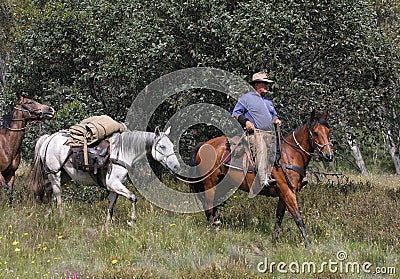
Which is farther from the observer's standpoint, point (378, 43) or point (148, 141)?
point (378, 43)

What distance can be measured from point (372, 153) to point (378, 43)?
2304 cm

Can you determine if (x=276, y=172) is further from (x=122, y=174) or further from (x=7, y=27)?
(x=7, y=27)

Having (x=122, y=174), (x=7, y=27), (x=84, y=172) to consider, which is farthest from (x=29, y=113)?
(x=7, y=27)

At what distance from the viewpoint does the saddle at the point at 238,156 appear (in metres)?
9.02

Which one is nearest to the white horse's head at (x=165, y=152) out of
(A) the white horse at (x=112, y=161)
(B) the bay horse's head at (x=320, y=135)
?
(A) the white horse at (x=112, y=161)

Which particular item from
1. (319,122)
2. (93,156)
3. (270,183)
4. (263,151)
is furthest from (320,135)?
(93,156)

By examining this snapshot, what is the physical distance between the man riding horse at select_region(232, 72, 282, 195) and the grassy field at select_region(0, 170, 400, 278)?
3.78ft

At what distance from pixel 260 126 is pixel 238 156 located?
2.42 ft

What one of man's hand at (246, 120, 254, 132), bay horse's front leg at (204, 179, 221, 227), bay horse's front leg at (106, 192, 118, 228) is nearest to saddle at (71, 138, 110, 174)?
bay horse's front leg at (106, 192, 118, 228)

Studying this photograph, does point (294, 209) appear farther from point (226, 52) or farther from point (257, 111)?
point (226, 52)

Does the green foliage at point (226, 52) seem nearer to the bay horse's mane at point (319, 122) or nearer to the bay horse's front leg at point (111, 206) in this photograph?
the bay horse's mane at point (319, 122)

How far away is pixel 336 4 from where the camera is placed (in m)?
11.7

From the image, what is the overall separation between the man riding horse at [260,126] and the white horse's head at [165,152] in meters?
1.32

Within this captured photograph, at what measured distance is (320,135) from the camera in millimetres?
8406
